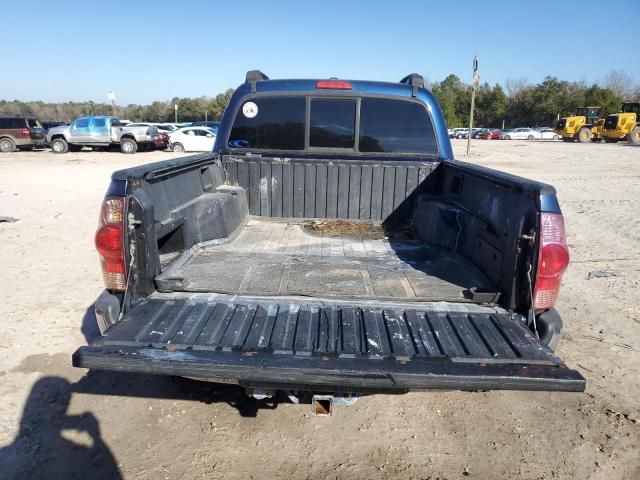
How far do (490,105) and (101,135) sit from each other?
6076 cm

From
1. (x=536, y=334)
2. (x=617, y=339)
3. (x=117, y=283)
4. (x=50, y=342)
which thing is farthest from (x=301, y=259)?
(x=617, y=339)

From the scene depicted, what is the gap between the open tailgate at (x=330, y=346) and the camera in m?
1.95

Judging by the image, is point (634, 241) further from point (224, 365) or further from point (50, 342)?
point (50, 342)

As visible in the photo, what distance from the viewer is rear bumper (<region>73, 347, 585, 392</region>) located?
6.31 feet

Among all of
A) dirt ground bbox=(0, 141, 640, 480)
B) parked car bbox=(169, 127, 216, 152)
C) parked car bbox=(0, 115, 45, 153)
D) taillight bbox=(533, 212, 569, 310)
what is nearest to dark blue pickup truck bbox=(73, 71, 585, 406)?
taillight bbox=(533, 212, 569, 310)

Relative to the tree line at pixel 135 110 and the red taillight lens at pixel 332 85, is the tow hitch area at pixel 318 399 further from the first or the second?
the tree line at pixel 135 110

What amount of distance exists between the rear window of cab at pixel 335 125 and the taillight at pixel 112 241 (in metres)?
2.27

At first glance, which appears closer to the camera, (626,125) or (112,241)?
(112,241)

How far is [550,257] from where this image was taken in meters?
2.33

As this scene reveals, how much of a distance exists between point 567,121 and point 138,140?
3710 centimetres

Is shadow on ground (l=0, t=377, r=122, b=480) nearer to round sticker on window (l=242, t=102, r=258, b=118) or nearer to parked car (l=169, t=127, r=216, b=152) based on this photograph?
round sticker on window (l=242, t=102, r=258, b=118)

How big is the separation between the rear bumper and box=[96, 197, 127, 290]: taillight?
549 mm

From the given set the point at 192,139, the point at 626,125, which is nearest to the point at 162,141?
the point at 192,139

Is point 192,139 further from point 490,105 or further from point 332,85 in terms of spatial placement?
point 490,105
